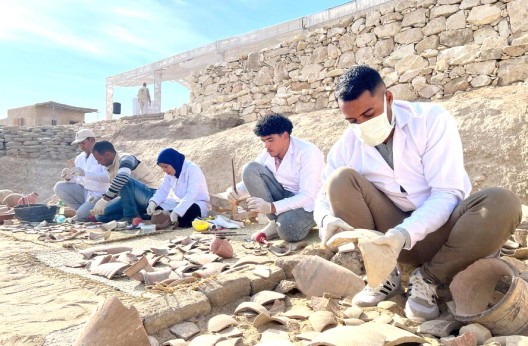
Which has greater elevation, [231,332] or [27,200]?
[27,200]

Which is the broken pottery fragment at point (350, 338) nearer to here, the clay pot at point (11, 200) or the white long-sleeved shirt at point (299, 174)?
the white long-sleeved shirt at point (299, 174)

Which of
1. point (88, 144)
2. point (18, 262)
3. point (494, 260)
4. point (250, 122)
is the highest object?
point (250, 122)

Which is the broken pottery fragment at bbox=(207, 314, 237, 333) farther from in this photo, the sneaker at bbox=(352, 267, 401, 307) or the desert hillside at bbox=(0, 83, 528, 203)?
the desert hillside at bbox=(0, 83, 528, 203)

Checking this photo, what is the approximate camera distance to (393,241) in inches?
64.6

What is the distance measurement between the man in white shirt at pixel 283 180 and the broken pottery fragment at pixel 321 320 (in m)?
1.62

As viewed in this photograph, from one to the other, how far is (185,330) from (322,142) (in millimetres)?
4725

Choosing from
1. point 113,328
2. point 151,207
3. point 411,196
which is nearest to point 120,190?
point 151,207

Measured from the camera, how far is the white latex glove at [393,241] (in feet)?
5.31

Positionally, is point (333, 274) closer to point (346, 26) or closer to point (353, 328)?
point (353, 328)

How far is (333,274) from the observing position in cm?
209

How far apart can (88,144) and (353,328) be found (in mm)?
5090

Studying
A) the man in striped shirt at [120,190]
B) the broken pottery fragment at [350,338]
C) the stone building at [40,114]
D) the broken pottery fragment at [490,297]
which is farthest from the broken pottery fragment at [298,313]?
the stone building at [40,114]

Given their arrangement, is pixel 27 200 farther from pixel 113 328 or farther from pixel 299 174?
pixel 113 328

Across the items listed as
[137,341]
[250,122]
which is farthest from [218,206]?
[250,122]
